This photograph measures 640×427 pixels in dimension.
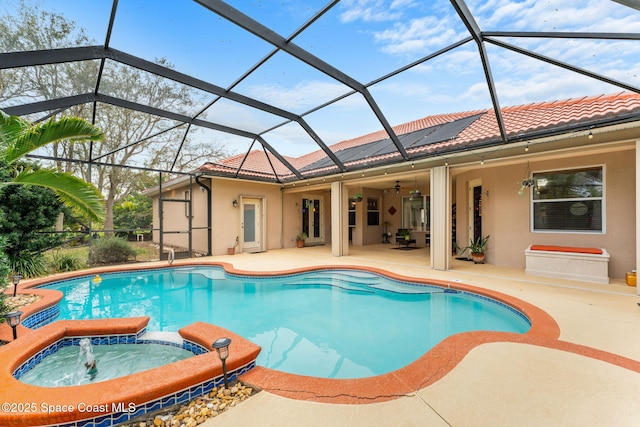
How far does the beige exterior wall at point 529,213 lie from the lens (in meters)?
5.80

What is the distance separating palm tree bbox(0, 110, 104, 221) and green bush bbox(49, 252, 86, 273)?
493 cm

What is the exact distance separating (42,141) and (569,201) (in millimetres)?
10064

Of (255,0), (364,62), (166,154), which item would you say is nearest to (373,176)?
(364,62)

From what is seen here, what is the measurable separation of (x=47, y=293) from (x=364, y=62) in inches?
283

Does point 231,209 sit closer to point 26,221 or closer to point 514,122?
point 26,221

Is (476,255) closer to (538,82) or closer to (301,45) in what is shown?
(538,82)

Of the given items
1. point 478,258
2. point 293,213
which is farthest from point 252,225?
point 478,258

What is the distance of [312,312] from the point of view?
5008mm

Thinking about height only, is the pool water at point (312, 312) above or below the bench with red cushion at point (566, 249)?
below

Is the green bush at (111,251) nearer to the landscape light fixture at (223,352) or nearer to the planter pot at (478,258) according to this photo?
the landscape light fixture at (223,352)

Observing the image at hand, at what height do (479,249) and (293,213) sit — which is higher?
(293,213)

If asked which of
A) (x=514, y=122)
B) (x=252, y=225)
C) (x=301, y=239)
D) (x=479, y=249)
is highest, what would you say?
(x=514, y=122)

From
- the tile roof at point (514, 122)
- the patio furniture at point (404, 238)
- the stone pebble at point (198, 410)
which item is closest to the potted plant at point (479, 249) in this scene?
the tile roof at point (514, 122)

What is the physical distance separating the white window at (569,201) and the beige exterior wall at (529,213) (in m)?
0.14
